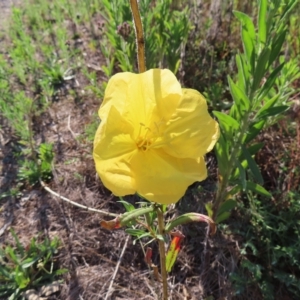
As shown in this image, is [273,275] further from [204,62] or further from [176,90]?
[204,62]

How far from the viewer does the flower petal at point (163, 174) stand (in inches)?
34.1

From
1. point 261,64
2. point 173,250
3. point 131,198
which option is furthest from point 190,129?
point 131,198

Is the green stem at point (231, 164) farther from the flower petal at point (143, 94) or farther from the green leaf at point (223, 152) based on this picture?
A: the flower petal at point (143, 94)

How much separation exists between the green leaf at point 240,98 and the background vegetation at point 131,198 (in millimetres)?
132

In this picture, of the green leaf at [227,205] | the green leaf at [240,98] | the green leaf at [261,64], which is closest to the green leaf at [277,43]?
the green leaf at [261,64]

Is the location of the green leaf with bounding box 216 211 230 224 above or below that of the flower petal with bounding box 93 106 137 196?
below

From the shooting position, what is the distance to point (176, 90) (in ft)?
2.97

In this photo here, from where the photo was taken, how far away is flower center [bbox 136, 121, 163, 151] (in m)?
0.96

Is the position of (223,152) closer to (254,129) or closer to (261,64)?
(254,129)

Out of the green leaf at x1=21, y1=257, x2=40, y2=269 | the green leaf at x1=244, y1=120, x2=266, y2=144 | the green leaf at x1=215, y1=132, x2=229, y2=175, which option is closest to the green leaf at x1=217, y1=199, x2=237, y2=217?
the green leaf at x1=215, y1=132, x2=229, y2=175

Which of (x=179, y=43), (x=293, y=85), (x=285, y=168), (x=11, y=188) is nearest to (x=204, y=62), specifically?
(x=179, y=43)

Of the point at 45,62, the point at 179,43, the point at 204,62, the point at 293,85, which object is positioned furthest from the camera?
the point at 45,62

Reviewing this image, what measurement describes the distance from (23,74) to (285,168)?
6.47 ft

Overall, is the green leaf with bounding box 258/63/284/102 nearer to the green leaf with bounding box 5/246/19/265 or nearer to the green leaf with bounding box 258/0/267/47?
the green leaf with bounding box 258/0/267/47
